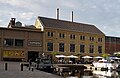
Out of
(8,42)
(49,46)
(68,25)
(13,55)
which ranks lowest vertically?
(13,55)

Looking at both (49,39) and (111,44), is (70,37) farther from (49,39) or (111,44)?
(111,44)

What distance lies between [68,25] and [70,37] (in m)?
4.34

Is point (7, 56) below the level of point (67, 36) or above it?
below

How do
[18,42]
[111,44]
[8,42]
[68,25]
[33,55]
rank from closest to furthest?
[8,42] → [18,42] → [33,55] → [68,25] → [111,44]

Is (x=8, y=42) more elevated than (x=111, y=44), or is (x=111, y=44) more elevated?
(x=8, y=42)

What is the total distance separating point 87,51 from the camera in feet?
252

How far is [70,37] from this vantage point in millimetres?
73938

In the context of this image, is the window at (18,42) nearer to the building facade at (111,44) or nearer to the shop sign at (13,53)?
the shop sign at (13,53)

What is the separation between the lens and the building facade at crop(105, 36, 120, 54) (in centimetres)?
8638

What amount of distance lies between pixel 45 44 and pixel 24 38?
5866 mm

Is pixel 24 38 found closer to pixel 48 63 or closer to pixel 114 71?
pixel 48 63

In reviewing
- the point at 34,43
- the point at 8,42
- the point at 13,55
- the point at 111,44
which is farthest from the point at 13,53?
the point at 111,44

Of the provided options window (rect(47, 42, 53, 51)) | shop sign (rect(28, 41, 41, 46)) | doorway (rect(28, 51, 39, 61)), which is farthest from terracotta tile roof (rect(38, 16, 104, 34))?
doorway (rect(28, 51, 39, 61))

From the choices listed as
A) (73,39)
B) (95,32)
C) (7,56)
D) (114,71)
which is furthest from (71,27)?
(114,71)
